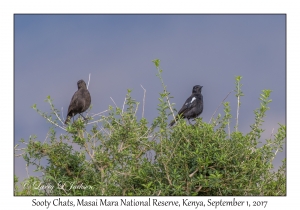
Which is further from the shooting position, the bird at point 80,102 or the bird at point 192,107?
the bird at point 80,102

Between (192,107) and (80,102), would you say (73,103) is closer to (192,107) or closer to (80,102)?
(80,102)

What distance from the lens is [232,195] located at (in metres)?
7.79

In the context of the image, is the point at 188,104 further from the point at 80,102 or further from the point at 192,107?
the point at 80,102

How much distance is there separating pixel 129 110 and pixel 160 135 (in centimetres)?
178

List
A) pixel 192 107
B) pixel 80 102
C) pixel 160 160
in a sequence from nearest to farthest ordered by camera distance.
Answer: pixel 160 160
pixel 192 107
pixel 80 102

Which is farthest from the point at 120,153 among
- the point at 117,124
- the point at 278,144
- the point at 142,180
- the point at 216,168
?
the point at 278,144

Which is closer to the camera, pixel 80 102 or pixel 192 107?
pixel 192 107

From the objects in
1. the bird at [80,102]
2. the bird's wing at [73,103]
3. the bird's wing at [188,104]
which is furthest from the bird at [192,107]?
the bird's wing at [73,103]

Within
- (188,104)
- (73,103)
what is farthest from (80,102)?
(188,104)

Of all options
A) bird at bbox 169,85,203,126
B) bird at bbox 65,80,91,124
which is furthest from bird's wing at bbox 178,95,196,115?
bird at bbox 65,80,91,124

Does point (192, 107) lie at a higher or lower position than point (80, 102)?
lower

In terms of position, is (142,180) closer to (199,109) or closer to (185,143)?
A: (185,143)

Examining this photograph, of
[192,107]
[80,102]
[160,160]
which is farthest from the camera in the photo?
[80,102]

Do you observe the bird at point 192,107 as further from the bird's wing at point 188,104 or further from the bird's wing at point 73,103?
the bird's wing at point 73,103
